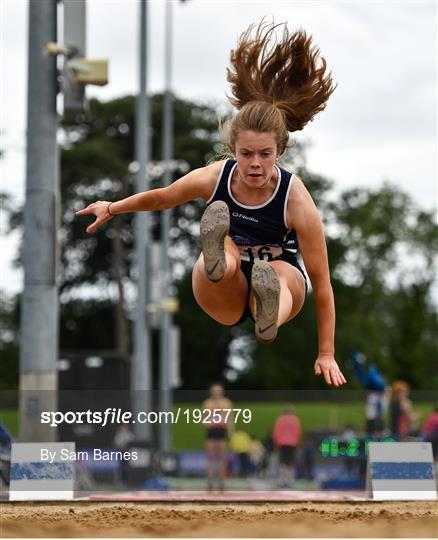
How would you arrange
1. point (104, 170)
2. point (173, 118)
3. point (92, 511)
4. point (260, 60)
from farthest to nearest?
point (104, 170) < point (173, 118) < point (92, 511) < point (260, 60)

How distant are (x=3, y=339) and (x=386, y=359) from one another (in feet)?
58.9

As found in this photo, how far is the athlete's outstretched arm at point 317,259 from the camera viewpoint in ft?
24.1

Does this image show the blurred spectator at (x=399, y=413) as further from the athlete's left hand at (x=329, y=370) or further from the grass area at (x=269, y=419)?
the athlete's left hand at (x=329, y=370)

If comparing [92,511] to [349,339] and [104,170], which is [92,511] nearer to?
[104,170]

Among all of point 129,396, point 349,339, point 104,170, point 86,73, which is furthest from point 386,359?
point 86,73

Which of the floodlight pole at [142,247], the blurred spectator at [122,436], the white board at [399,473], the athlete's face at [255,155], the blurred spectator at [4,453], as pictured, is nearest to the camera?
the athlete's face at [255,155]

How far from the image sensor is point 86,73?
35.4 feet

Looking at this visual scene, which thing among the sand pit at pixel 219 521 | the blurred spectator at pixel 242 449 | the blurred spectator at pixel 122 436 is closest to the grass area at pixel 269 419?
the blurred spectator at pixel 242 449

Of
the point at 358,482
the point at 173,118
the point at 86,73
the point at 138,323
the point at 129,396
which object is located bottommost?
the point at 358,482

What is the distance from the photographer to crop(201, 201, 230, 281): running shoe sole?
6.93 meters

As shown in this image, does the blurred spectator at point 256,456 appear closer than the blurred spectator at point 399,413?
No

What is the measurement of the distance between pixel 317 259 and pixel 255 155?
829 millimetres

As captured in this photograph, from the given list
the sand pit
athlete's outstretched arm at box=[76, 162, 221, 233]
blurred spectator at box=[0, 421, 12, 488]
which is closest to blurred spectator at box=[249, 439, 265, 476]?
blurred spectator at box=[0, 421, 12, 488]

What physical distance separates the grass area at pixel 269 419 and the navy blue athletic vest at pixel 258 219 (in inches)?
811
